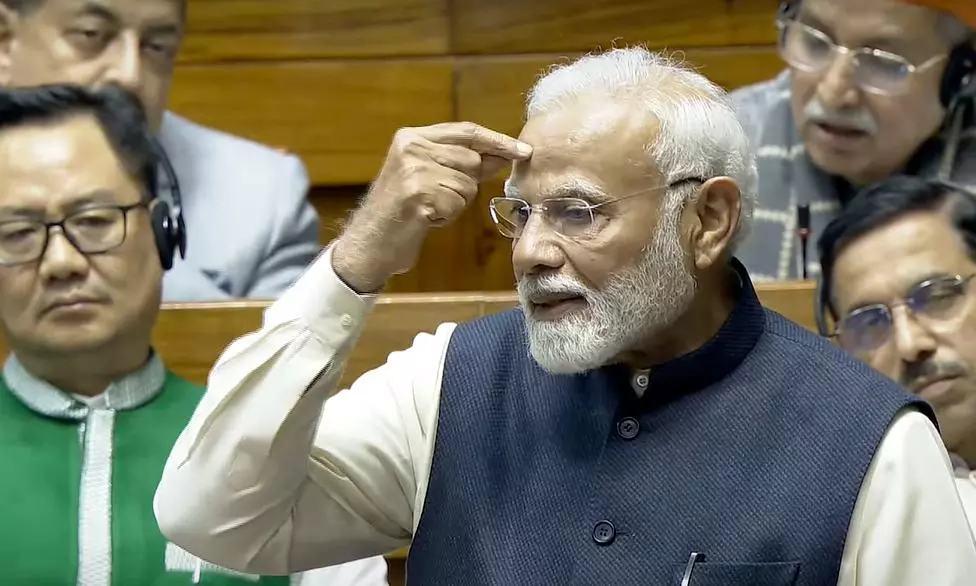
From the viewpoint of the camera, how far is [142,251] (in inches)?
59.8

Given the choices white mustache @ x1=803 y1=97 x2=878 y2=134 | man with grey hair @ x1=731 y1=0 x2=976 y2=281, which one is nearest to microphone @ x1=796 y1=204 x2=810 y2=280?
man with grey hair @ x1=731 y1=0 x2=976 y2=281

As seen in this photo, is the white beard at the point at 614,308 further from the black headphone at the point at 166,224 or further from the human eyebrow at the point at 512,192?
the black headphone at the point at 166,224

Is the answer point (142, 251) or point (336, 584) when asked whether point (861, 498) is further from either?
point (142, 251)

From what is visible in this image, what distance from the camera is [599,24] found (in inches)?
97.1

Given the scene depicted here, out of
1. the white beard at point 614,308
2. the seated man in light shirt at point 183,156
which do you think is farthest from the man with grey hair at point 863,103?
A: the white beard at point 614,308

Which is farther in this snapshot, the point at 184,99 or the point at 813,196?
the point at 184,99

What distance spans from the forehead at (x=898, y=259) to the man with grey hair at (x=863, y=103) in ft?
0.98

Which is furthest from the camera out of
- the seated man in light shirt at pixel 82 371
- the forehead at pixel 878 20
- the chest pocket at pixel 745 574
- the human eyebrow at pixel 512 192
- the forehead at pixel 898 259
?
the forehead at pixel 878 20

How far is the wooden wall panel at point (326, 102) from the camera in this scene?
2.47m

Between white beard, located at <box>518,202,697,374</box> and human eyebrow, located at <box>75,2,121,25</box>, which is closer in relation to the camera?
white beard, located at <box>518,202,697,374</box>

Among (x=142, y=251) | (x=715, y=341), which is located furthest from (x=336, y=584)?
(x=715, y=341)

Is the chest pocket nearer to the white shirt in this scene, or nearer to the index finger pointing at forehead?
the white shirt

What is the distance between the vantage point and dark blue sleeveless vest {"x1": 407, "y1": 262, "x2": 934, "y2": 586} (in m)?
1.11

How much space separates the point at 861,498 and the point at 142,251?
31.5 inches
